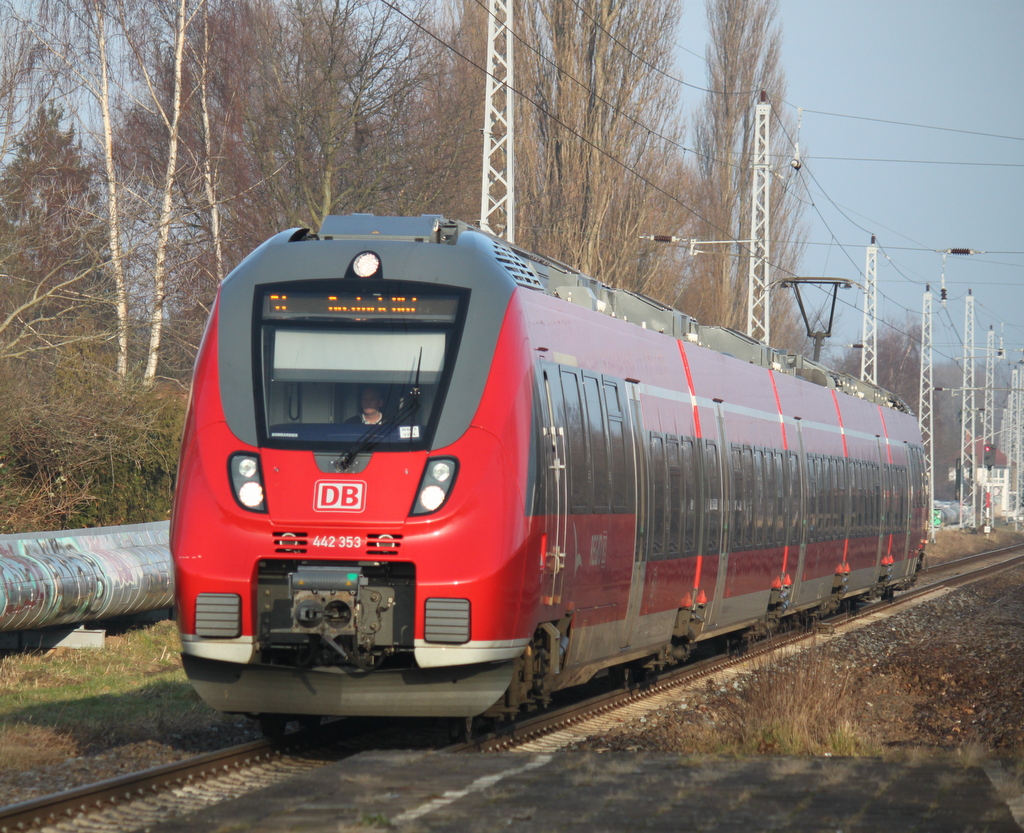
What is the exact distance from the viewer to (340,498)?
8.11 meters

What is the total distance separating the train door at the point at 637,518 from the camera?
11.2 metres

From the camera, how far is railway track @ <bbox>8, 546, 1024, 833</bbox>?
6.65 metres

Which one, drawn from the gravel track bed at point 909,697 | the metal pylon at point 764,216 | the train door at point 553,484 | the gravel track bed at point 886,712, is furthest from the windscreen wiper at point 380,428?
the metal pylon at point 764,216

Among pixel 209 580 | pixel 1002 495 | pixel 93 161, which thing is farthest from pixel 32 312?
pixel 1002 495

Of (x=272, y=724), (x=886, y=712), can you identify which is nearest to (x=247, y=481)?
(x=272, y=724)

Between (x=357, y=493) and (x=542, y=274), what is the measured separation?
3.17 m

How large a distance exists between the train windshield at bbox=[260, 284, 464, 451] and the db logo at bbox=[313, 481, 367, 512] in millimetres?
247

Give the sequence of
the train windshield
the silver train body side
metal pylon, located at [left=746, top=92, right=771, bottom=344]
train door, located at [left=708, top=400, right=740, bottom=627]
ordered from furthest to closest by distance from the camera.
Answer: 1. metal pylon, located at [left=746, top=92, right=771, bottom=344]
2. train door, located at [left=708, top=400, right=740, bottom=627]
3. the silver train body side
4. the train windshield

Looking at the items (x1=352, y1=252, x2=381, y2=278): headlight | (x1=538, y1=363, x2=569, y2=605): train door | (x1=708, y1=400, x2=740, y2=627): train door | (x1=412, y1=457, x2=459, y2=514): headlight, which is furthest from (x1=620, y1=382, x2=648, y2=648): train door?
(x1=412, y1=457, x2=459, y2=514): headlight

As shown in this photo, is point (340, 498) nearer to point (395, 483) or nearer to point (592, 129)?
point (395, 483)

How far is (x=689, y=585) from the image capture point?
510 inches

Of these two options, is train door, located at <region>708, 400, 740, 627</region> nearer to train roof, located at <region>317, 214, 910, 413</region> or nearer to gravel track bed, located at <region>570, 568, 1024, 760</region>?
gravel track bed, located at <region>570, 568, 1024, 760</region>

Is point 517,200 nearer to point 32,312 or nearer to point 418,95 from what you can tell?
point 418,95

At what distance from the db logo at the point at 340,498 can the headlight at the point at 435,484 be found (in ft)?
1.08
